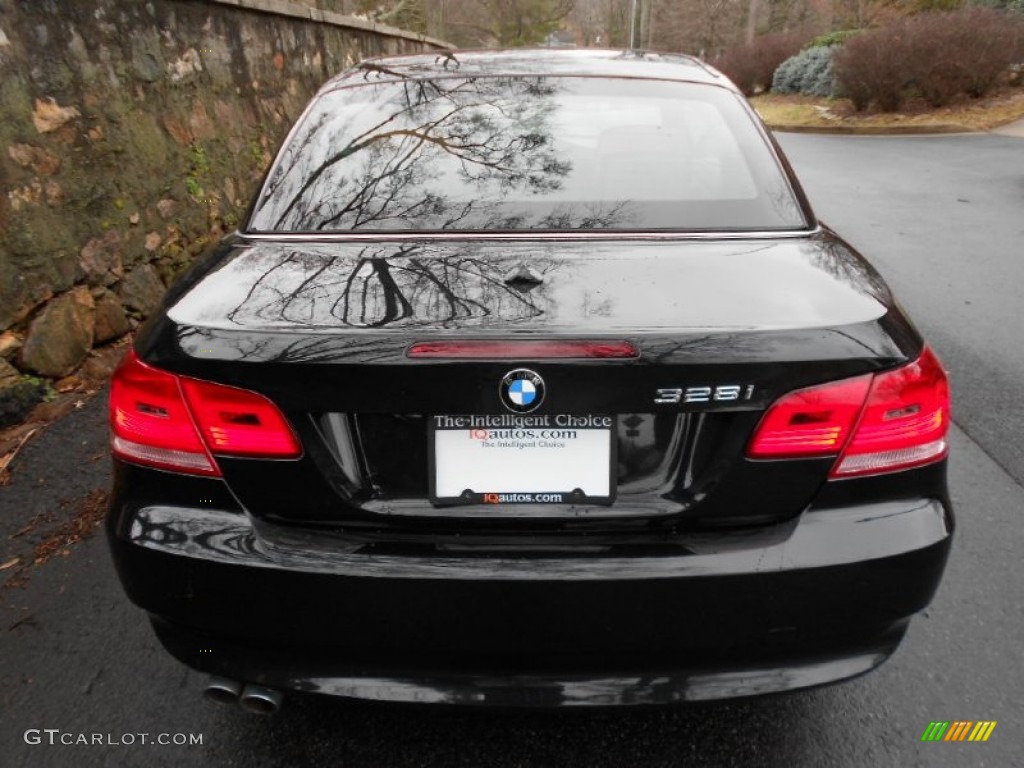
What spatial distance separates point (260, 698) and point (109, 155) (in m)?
3.57

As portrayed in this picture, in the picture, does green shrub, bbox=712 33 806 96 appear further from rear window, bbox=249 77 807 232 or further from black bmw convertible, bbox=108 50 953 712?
black bmw convertible, bbox=108 50 953 712

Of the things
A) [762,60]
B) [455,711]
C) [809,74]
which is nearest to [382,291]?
[455,711]

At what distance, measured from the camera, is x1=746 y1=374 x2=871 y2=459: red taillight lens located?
1.50m

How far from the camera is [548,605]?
1539 millimetres

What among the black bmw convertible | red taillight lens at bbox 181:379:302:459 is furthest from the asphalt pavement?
red taillight lens at bbox 181:379:302:459

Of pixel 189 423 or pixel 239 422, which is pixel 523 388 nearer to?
pixel 239 422

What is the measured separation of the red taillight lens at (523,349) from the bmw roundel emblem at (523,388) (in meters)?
0.03

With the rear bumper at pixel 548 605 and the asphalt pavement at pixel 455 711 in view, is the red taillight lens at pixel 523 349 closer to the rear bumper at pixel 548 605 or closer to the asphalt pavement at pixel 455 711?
the rear bumper at pixel 548 605

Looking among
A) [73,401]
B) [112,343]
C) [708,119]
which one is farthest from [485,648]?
[112,343]

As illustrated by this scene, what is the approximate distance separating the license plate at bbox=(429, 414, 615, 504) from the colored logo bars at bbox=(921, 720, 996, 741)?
1.16 metres

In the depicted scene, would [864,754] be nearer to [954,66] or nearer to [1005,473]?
[1005,473]

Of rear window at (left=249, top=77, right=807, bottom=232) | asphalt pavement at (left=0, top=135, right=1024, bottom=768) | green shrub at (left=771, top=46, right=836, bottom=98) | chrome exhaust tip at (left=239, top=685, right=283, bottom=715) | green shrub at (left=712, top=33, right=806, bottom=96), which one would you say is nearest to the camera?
chrome exhaust tip at (left=239, top=685, right=283, bottom=715)

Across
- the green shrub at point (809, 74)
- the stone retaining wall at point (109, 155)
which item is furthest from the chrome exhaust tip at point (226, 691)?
the green shrub at point (809, 74)

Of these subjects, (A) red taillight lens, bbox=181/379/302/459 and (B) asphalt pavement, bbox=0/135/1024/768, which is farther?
(B) asphalt pavement, bbox=0/135/1024/768
